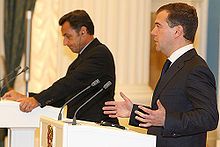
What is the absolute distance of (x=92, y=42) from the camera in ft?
15.9

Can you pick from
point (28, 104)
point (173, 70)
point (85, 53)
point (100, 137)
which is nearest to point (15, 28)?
point (85, 53)

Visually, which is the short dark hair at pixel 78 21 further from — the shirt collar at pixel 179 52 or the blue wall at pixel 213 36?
the blue wall at pixel 213 36

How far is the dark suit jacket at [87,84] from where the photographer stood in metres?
4.59

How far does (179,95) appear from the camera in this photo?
3273 millimetres

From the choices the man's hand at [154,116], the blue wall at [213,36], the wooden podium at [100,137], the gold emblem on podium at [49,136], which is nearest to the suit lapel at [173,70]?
the man's hand at [154,116]

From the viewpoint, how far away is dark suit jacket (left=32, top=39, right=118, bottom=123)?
4586mm

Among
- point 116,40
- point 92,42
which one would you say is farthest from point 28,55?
point 92,42

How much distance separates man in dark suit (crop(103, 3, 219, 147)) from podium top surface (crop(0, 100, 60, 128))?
3.74 feet

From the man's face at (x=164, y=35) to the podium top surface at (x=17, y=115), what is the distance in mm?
1280

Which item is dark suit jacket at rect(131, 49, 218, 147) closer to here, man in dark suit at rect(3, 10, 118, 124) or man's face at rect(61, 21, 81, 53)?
man in dark suit at rect(3, 10, 118, 124)

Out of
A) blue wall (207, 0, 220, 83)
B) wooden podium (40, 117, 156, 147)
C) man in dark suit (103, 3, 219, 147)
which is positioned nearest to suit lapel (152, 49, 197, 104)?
man in dark suit (103, 3, 219, 147)

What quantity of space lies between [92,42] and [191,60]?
1621mm

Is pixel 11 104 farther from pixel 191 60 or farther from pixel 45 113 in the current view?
pixel 191 60

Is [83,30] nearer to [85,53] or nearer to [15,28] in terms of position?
[85,53]
